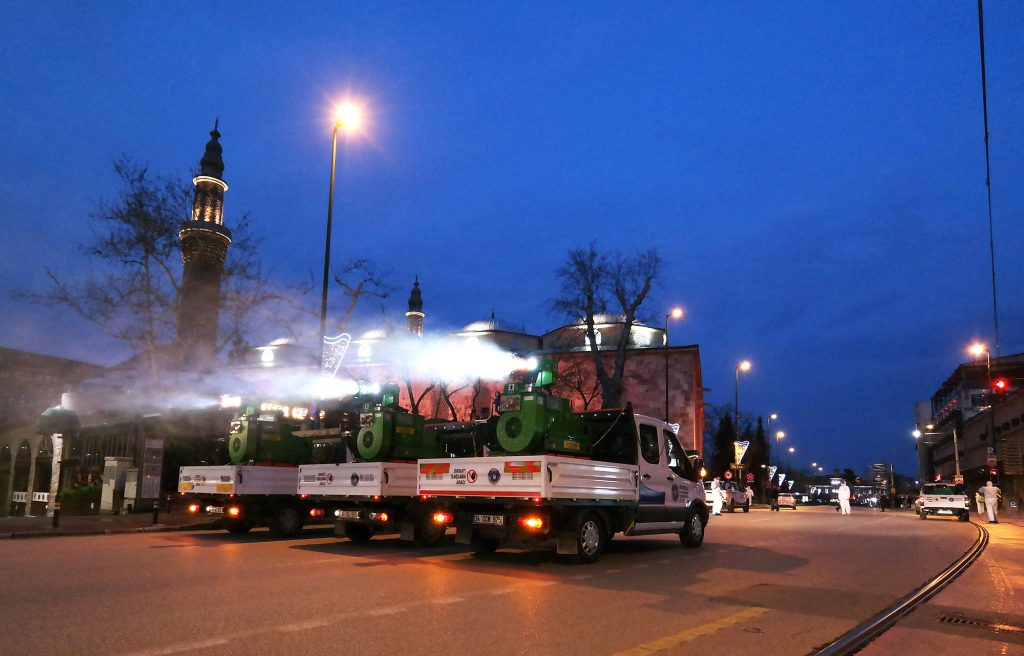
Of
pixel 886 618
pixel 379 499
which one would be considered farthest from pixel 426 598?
pixel 379 499

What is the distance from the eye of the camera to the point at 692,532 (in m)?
14.6

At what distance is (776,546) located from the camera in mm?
15445

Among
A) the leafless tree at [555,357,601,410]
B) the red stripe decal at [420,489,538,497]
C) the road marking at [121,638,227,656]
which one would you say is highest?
the leafless tree at [555,357,601,410]

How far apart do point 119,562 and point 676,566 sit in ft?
28.2

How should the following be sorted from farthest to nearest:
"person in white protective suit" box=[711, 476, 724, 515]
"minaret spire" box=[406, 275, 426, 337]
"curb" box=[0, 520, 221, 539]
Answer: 1. "minaret spire" box=[406, 275, 426, 337]
2. "person in white protective suit" box=[711, 476, 724, 515]
3. "curb" box=[0, 520, 221, 539]

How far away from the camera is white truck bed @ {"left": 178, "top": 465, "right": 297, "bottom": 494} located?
1541 centimetres

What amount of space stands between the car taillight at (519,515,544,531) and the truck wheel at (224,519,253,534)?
8235 mm

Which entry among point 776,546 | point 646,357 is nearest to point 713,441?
point 646,357

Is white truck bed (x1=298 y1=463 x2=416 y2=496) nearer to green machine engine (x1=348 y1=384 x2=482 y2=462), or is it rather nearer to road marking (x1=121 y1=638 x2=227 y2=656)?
green machine engine (x1=348 y1=384 x2=482 y2=462)

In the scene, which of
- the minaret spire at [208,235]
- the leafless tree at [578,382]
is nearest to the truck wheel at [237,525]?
the minaret spire at [208,235]

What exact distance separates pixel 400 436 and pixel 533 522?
430 centimetres

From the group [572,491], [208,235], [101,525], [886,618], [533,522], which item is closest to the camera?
[886,618]

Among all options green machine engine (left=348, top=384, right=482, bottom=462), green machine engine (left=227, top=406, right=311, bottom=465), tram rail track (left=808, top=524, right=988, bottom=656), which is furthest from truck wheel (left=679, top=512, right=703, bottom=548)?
green machine engine (left=227, top=406, right=311, bottom=465)

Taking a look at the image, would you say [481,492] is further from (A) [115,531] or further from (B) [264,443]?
(A) [115,531]
